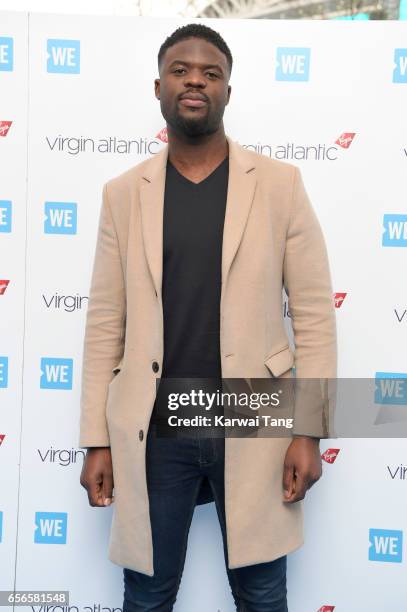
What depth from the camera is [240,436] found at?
1528mm

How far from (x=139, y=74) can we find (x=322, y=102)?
0.67 meters

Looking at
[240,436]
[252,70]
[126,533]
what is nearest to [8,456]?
[126,533]

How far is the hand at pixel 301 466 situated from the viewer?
1516 millimetres

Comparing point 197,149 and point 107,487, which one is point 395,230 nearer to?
point 197,149

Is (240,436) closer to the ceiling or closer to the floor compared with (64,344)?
closer to the floor

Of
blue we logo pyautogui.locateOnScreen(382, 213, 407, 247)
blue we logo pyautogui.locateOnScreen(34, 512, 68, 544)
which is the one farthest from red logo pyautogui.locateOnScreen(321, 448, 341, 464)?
blue we logo pyautogui.locateOnScreen(34, 512, 68, 544)

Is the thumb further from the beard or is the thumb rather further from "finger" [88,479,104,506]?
the beard

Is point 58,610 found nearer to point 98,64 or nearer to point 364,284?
point 364,284

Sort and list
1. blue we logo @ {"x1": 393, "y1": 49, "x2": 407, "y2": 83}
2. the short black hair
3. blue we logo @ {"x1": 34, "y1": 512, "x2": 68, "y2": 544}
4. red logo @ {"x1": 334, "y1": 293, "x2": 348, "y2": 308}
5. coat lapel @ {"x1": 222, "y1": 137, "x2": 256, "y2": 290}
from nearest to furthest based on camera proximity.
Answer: coat lapel @ {"x1": 222, "y1": 137, "x2": 256, "y2": 290} < the short black hair < blue we logo @ {"x1": 393, "y1": 49, "x2": 407, "y2": 83} < red logo @ {"x1": 334, "y1": 293, "x2": 348, "y2": 308} < blue we logo @ {"x1": 34, "y1": 512, "x2": 68, "y2": 544}

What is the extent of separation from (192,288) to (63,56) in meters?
1.12

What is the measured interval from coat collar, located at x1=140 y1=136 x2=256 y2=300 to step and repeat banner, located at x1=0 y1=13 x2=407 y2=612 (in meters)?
0.56

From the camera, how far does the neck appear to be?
1.60m

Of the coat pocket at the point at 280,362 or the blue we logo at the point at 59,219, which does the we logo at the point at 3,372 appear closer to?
the blue we logo at the point at 59,219

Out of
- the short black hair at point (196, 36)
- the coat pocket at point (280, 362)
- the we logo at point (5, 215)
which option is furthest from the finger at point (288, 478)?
the we logo at point (5, 215)
